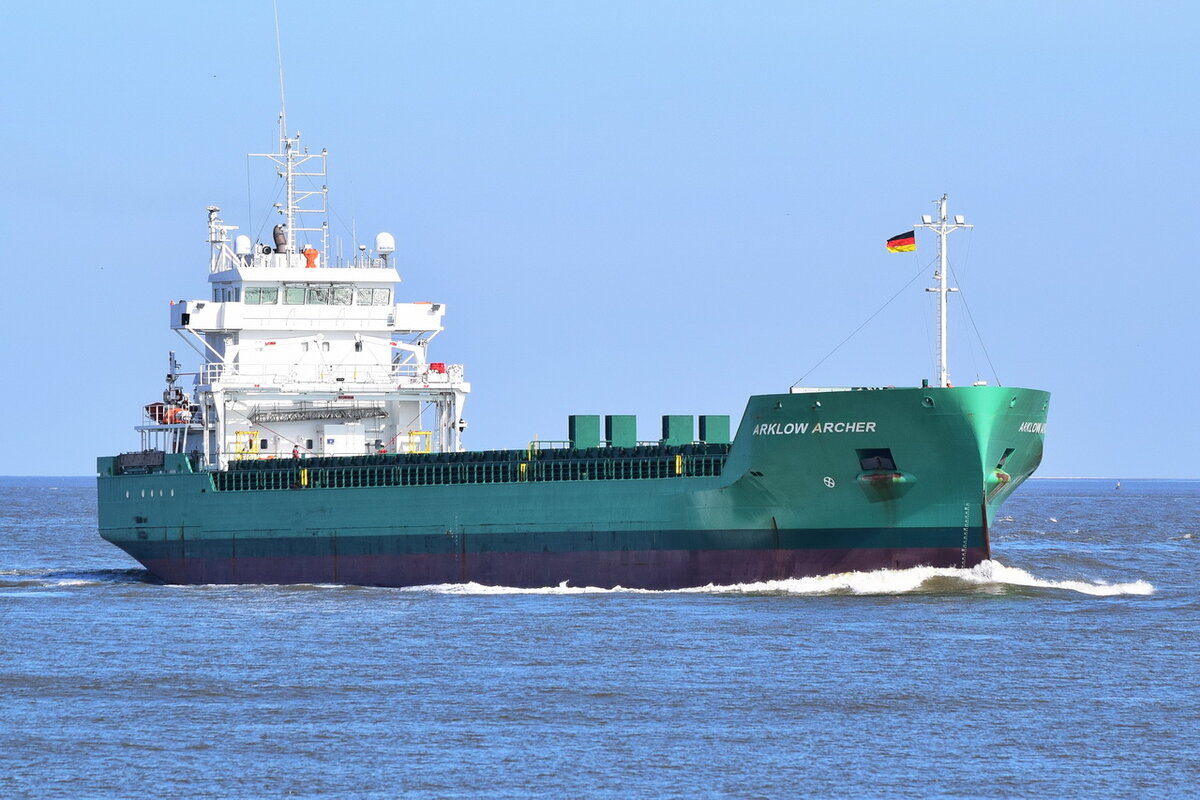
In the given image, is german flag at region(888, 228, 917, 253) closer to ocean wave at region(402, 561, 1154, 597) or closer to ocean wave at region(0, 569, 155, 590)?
ocean wave at region(402, 561, 1154, 597)

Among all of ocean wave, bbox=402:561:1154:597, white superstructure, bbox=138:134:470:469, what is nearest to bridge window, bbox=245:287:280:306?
white superstructure, bbox=138:134:470:469

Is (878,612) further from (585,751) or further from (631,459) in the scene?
(585,751)

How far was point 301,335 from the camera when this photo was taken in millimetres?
43469

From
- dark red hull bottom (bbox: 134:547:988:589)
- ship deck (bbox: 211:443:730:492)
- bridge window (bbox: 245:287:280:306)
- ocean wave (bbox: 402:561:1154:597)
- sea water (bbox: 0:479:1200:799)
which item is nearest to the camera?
sea water (bbox: 0:479:1200:799)

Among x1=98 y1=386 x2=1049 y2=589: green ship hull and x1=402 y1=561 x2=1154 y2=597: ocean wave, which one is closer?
x1=98 y1=386 x2=1049 y2=589: green ship hull

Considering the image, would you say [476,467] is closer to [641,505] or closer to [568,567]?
[568,567]

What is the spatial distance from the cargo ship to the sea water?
1060 millimetres

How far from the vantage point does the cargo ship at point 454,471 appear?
32.9 m

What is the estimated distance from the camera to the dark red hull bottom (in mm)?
33562

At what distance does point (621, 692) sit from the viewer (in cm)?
2322

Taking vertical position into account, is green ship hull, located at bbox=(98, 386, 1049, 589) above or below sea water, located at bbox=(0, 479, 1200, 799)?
above

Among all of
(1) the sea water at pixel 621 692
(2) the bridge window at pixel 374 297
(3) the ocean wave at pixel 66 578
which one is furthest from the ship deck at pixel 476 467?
(2) the bridge window at pixel 374 297

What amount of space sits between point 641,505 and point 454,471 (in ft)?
16.3

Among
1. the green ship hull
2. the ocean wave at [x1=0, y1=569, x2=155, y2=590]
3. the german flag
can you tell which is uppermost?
the german flag
